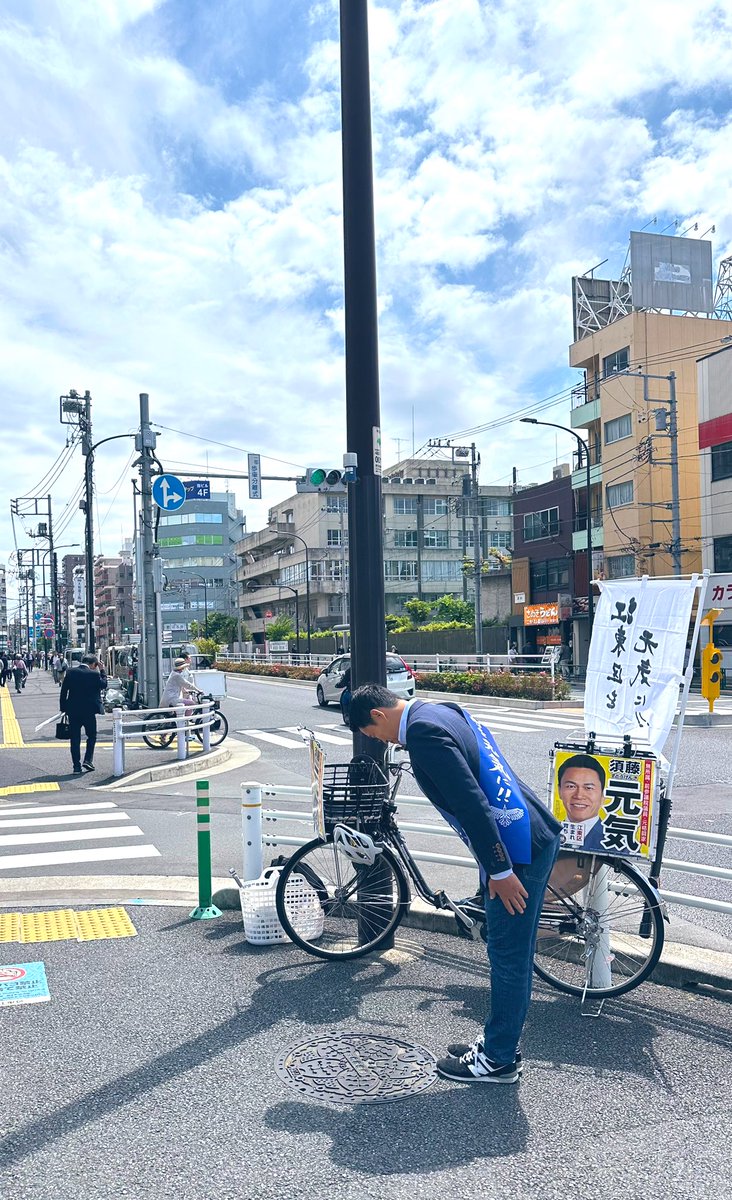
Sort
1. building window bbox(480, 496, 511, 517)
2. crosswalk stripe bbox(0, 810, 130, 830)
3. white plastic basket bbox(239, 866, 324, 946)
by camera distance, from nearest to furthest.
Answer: white plastic basket bbox(239, 866, 324, 946) < crosswalk stripe bbox(0, 810, 130, 830) < building window bbox(480, 496, 511, 517)

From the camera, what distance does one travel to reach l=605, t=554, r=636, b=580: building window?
44.8 m

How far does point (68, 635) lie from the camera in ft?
408

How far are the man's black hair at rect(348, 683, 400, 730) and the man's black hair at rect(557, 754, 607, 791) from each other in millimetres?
1278

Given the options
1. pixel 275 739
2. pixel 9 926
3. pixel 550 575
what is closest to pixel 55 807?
pixel 9 926

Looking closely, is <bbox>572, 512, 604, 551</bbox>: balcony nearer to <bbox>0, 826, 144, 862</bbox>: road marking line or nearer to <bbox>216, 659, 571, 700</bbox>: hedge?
<bbox>216, 659, 571, 700</bbox>: hedge

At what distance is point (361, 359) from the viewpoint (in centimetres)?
596

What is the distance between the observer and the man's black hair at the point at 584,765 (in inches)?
187

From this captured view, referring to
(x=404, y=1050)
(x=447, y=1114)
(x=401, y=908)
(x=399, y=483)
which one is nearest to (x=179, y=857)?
(x=401, y=908)

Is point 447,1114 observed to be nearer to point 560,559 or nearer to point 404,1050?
point 404,1050

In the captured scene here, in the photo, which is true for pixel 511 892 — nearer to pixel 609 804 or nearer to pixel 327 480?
pixel 609 804

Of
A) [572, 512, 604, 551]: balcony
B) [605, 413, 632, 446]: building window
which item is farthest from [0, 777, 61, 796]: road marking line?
[572, 512, 604, 551]: balcony

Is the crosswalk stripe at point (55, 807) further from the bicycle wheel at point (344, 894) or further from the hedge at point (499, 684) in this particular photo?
the hedge at point (499, 684)

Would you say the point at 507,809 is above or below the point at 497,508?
below

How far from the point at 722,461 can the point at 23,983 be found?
119ft
